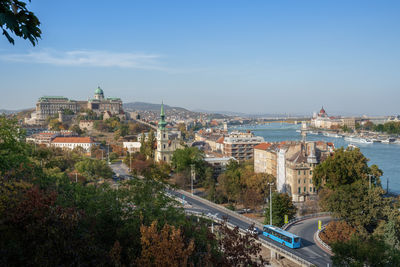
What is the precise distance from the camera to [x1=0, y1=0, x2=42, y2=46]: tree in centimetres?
295

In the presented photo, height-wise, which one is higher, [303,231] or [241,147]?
[241,147]

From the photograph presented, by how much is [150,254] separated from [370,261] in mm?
7256

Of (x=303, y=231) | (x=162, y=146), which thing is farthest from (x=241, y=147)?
(x=303, y=231)

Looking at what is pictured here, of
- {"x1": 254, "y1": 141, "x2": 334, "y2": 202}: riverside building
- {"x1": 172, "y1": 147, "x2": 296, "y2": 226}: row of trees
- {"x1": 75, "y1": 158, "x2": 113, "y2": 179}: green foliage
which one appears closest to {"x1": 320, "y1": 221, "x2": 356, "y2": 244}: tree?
{"x1": 172, "y1": 147, "x2": 296, "y2": 226}: row of trees

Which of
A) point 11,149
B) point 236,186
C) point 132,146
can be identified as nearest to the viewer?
point 11,149

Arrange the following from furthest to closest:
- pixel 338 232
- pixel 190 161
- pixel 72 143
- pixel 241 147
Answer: pixel 72 143 < pixel 241 147 < pixel 190 161 < pixel 338 232

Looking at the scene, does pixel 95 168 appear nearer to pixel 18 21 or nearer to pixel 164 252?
pixel 164 252

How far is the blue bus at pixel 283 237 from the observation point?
562 inches

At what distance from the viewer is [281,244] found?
14.8 meters

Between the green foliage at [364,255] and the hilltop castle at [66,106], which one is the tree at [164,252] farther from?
the hilltop castle at [66,106]

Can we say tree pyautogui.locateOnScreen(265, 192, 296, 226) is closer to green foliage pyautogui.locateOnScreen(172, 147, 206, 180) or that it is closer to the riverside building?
the riverside building

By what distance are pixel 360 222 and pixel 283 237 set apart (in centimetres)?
348

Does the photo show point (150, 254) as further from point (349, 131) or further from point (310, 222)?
point (349, 131)

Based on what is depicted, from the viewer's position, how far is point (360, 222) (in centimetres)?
1574
